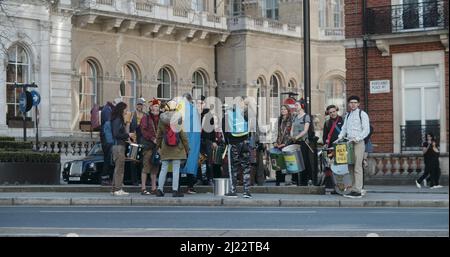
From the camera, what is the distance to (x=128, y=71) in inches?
1781

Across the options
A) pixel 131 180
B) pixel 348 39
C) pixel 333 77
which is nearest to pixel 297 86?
pixel 333 77

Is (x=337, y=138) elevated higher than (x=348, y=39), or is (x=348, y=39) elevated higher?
(x=348, y=39)

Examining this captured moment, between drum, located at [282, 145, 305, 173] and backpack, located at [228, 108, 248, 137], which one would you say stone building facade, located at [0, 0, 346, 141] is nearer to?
drum, located at [282, 145, 305, 173]

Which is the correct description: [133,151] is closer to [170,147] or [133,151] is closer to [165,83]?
[170,147]

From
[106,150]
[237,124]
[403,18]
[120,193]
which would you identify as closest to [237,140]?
[237,124]

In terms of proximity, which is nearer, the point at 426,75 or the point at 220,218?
the point at 220,218

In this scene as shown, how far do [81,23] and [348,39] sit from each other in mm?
18244

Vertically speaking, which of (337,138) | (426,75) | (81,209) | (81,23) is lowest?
(81,209)

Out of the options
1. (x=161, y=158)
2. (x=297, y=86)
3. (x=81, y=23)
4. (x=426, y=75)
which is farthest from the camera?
(x=297, y=86)

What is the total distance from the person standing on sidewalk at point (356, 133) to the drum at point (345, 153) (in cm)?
7

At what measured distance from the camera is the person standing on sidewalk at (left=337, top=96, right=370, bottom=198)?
1703cm

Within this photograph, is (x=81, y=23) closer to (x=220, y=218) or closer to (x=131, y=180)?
(x=131, y=180)

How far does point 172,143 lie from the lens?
16.9 m

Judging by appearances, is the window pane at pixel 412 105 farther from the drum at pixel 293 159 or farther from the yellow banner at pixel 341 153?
the yellow banner at pixel 341 153
